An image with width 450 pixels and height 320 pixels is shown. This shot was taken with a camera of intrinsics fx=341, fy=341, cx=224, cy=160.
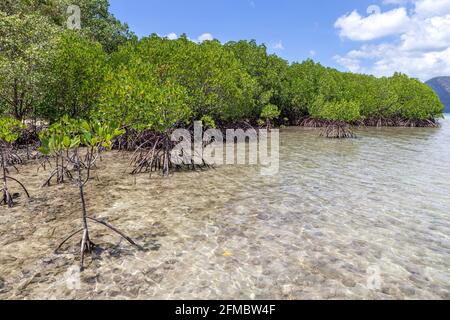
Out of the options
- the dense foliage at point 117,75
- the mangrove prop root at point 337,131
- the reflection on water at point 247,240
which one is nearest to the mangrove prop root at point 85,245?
the reflection on water at point 247,240

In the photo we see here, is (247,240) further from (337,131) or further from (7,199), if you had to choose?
(337,131)

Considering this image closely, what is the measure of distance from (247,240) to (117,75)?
14.1 meters

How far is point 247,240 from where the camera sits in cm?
845

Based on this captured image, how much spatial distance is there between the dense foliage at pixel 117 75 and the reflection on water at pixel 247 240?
3973 mm

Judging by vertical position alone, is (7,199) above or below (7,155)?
below

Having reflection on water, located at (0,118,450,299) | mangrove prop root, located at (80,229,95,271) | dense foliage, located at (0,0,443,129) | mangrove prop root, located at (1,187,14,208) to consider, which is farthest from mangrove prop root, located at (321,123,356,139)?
mangrove prop root, located at (80,229,95,271)

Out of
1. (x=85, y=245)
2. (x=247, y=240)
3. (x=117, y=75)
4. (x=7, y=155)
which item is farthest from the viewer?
(x=117, y=75)

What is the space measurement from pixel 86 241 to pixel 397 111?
5557 centimetres

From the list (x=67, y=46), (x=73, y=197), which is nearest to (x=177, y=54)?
(x=67, y=46)

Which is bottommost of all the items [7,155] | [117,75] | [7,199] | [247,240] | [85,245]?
[247,240]

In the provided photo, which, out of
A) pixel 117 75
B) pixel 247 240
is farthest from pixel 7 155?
pixel 247 240

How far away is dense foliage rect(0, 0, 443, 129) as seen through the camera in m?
16.1
